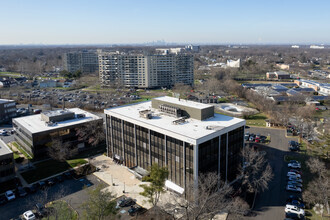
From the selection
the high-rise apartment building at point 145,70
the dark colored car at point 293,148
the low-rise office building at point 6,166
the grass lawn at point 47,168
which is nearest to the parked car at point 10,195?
the low-rise office building at point 6,166

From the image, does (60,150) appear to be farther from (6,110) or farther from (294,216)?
(294,216)

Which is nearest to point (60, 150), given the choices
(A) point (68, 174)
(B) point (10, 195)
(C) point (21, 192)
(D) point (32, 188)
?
(A) point (68, 174)

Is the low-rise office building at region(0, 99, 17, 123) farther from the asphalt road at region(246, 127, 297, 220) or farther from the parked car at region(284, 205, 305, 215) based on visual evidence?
the parked car at region(284, 205, 305, 215)

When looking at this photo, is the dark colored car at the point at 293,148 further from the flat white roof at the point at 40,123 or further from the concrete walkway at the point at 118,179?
the flat white roof at the point at 40,123

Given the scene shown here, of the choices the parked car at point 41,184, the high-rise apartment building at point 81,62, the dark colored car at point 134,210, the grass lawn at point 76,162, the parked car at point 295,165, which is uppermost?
the high-rise apartment building at point 81,62

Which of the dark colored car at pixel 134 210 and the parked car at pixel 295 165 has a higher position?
the parked car at pixel 295 165

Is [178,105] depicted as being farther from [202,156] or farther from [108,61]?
[108,61]
